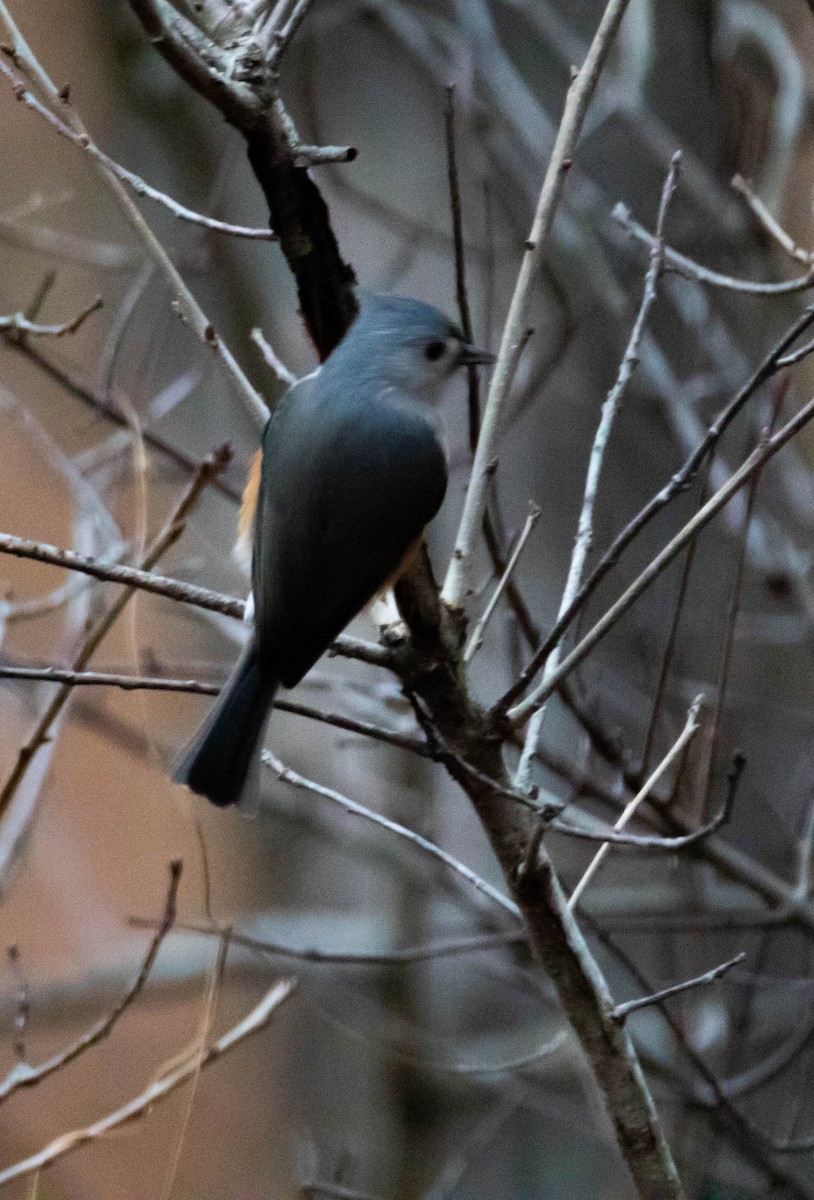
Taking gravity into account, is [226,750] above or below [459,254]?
below

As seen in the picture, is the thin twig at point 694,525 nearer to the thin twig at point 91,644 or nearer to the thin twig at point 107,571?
the thin twig at point 107,571

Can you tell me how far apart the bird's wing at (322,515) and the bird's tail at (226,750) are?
7 centimetres

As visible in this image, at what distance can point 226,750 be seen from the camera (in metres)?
1.59

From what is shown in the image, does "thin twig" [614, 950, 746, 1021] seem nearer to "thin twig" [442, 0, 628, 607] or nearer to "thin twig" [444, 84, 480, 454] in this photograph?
"thin twig" [442, 0, 628, 607]

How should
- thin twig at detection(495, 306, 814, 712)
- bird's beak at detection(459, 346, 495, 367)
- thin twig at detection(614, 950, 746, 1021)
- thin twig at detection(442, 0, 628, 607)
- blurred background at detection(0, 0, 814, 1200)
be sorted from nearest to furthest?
thin twig at detection(495, 306, 814, 712)
thin twig at detection(614, 950, 746, 1021)
thin twig at detection(442, 0, 628, 607)
bird's beak at detection(459, 346, 495, 367)
blurred background at detection(0, 0, 814, 1200)

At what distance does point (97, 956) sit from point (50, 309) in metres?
2.31

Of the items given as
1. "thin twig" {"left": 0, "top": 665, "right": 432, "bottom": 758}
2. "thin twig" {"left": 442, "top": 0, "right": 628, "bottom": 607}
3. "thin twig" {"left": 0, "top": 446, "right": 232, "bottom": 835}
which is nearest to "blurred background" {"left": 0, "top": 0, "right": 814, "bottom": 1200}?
"thin twig" {"left": 0, "top": 446, "right": 232, "bottom": 835}

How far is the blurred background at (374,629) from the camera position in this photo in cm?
316

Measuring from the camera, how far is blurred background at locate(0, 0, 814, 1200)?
3.16 meters

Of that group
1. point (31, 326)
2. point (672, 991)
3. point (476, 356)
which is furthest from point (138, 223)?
point (672, 991)

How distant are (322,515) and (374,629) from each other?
1866 millimetres

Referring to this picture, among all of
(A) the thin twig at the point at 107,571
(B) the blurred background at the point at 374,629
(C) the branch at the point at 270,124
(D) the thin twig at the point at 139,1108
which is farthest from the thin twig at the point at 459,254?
(B) the blurred background at the point at 374,629

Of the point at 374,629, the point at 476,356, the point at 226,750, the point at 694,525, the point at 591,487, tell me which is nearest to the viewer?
the point at 694,525

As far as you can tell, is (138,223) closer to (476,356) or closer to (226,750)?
(476,356)
